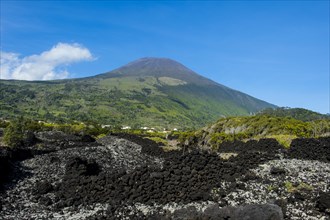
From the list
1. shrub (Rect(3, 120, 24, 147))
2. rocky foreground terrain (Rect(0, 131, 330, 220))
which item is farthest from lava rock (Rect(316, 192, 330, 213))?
shrub (Rect(3, 120, 24, 147))

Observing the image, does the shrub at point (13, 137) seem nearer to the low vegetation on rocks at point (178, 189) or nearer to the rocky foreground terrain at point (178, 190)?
the low vegetation on rocks at point (178, 189)

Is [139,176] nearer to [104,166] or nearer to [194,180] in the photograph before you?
[194,180]

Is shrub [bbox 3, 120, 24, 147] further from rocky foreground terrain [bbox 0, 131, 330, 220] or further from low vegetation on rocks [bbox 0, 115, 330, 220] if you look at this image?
rocky foreground terrain [bbox 0, 131, 330, 220]

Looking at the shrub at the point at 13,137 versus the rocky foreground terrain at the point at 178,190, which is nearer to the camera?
the rocky foreground terrain at the point at 178,190

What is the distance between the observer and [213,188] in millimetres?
22922

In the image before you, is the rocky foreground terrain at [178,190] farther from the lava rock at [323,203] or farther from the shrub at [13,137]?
the shrub at [13,137]

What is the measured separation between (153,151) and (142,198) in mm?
29788

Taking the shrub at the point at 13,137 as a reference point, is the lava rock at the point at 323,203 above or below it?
above

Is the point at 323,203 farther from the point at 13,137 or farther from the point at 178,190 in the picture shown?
the point at 13,137

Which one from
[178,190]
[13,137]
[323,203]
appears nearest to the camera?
[323,203]

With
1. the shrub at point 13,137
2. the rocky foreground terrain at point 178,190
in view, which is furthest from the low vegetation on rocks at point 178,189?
the shrub at point 13,137

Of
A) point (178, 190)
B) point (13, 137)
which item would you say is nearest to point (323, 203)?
point (178, 190)

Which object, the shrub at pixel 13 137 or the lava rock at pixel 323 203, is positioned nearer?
the lava rock at pixel 323 203

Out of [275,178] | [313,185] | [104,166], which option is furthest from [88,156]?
[313,185]
